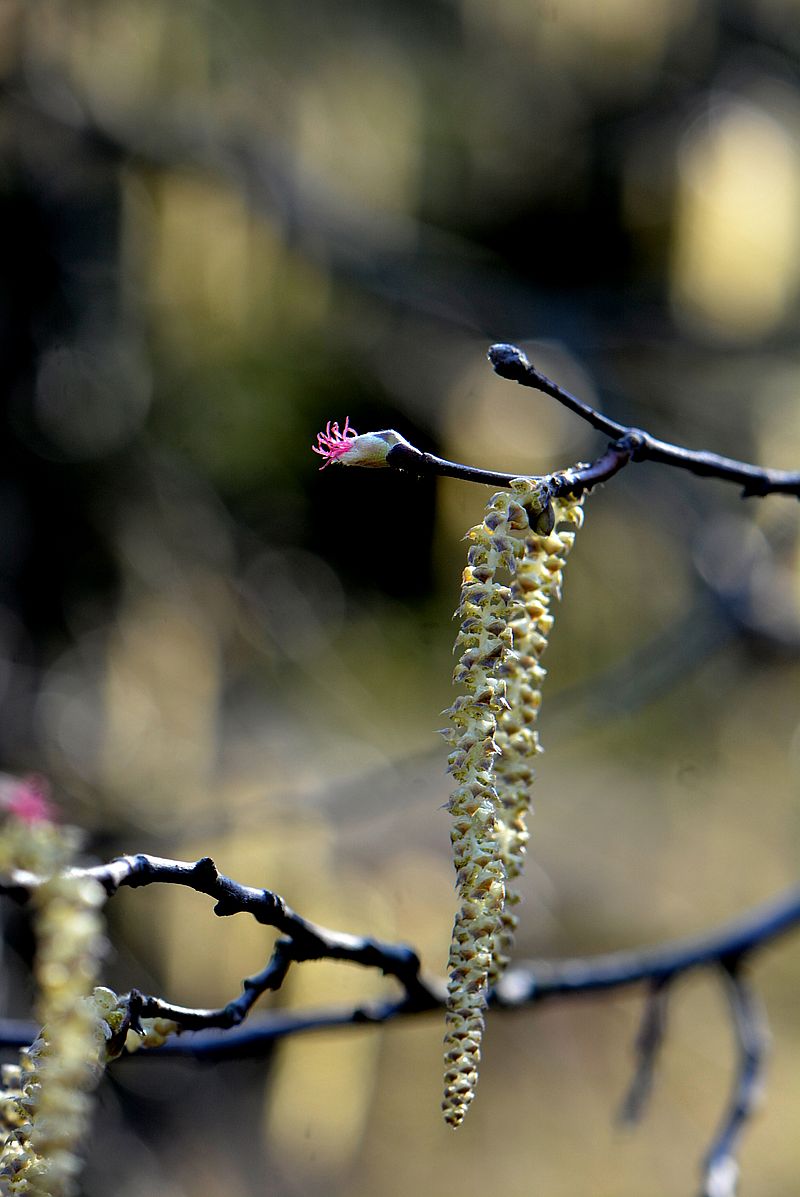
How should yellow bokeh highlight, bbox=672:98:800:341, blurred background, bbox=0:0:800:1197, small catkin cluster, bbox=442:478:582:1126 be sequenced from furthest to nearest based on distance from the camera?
yellow bokeh highlight, bbox=672:98:800:341 → blurred background, bbox=0:0:800:1197 → small catkin cluster, bbox=442:478:582:1126

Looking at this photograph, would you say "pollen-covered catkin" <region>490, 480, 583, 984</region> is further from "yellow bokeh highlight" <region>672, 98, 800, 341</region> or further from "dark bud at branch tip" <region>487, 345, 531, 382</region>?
"yellow bokeh highlight" <region>672, 98, 800, 341</region>

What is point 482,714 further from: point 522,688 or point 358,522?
point 358,522

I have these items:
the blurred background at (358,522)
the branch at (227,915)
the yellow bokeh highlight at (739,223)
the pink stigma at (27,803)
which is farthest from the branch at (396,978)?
the yellow bokeh highlight at (739,223)

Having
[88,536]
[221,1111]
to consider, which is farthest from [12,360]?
[221,1111]

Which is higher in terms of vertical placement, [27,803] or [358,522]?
[358,522]

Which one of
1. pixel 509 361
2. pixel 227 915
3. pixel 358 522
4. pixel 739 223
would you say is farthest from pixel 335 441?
pixel 739 223

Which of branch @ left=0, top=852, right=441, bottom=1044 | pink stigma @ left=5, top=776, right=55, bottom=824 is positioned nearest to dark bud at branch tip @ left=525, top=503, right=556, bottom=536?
branch @ left=0, top=852, right=441, bottom=1044

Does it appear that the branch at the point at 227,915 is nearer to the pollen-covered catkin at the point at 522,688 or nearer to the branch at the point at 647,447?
the pollen-covered catkin at the point at 522,688
